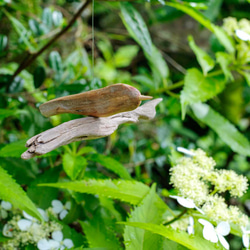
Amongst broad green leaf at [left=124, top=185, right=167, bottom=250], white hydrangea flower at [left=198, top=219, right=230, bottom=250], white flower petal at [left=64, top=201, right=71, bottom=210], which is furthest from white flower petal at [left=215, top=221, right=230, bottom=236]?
white flower petal at [left=64, top=201, right=71, bottom=210]

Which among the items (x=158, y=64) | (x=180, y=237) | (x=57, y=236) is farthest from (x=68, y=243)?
(x=158, y=64)

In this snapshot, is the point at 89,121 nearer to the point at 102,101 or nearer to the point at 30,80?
the point at 102,101

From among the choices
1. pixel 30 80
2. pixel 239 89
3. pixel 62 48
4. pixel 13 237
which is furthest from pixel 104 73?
pixel 13 237

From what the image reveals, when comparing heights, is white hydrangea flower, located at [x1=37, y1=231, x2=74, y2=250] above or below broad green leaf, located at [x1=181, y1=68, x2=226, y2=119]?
below

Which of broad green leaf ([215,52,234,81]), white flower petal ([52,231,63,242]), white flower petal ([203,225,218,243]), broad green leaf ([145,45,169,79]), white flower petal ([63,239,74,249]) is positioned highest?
broad green leaf ([215,52,234,81])

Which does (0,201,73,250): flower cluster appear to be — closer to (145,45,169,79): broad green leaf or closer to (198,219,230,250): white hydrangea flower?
(198,219,230,250): white hydrangea flower

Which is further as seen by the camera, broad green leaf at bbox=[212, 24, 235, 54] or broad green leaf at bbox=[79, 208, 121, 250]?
broad green leaf at bbox=[212, 24, 235, 54]
